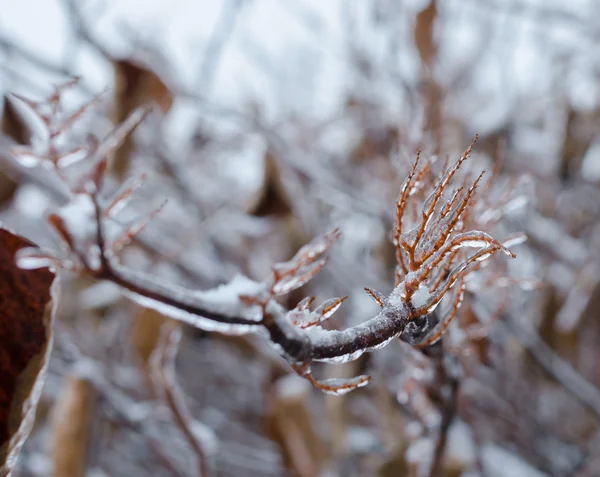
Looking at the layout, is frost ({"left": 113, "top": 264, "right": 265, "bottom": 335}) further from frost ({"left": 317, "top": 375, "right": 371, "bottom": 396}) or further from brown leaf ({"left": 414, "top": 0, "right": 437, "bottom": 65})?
brown leaf ({"left": 414, "top": 0, "right": 437, "bottom": 65})

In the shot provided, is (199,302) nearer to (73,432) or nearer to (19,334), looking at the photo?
(19,334)

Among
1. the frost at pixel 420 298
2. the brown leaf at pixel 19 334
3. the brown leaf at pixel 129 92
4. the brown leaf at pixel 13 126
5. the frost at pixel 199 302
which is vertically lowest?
the brown leaf at pixel 13 126

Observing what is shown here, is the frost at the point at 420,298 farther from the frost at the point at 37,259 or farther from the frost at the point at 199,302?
the frost at the point at 37,259

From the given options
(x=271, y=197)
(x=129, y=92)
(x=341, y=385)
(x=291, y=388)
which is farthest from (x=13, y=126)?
(x=341, y=385)

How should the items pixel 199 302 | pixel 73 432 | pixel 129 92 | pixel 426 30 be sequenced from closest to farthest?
pixel 199 302 < pixel 73 432 < pixel 426 30 < pixel 129 92

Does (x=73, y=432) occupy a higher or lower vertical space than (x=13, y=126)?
lower

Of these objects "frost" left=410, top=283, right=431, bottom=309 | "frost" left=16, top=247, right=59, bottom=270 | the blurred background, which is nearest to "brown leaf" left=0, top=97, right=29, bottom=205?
the blurred background

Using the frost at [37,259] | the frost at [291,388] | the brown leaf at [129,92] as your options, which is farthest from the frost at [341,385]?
the brown leaf at [129,92]

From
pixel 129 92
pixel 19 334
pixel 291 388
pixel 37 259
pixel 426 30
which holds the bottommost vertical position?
pixel 291 388

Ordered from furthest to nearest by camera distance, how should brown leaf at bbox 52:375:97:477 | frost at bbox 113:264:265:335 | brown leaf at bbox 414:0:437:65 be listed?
brown leaf at bbox 414:0:437:65 → brown leaf at bbox 52:375:97:477 → frost at bbox 113:264:265:335
